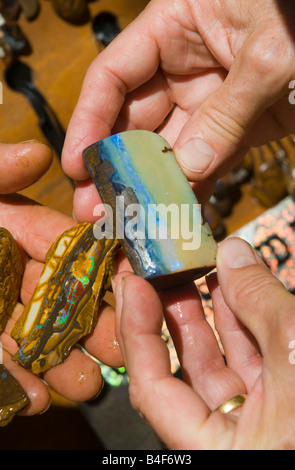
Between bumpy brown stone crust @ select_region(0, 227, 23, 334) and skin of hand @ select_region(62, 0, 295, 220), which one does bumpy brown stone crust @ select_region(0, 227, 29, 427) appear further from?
skin of hand @ select_region(62, 0, 295, 220)

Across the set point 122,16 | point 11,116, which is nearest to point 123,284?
point 11,116

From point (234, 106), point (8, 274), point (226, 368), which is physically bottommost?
point (226, 368)

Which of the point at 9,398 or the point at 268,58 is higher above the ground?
the point at 268,58

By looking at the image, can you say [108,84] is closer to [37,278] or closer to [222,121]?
[222,121]

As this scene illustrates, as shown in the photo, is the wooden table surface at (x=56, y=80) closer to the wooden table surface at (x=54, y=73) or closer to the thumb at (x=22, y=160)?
the wooden table surface at (x=54, y=73)

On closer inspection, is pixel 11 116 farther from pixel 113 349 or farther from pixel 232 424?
pixel 232 424

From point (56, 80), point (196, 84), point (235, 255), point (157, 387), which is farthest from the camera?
point (56, 80)

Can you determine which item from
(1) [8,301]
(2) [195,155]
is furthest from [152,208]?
(1) [8,301]
